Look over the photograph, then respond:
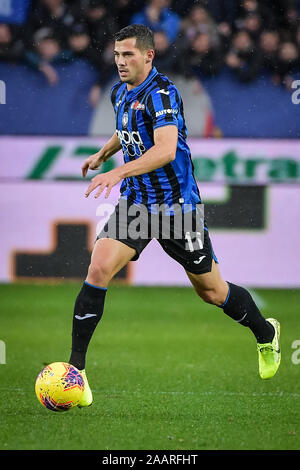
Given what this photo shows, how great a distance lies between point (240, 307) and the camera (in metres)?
4.70

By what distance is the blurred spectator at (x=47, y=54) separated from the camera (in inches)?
367

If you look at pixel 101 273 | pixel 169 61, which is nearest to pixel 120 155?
pixel 169 61

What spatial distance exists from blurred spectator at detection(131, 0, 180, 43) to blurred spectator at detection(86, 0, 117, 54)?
27 centimetres

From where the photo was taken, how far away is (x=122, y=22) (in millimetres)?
9328

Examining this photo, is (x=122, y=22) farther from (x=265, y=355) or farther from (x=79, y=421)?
(x=79, y=421)

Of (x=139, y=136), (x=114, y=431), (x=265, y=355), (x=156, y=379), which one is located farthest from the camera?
(x=156, y=379)

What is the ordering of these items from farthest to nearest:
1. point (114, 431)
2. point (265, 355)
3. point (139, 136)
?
point (265, 355), point (139, 136), point (114, 431)

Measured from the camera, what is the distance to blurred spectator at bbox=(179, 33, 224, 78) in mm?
9328

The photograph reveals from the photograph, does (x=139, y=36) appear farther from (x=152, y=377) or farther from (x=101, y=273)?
(x=152, y=377)

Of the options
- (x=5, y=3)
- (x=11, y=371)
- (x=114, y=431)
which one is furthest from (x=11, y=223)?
(x=114, y=431)

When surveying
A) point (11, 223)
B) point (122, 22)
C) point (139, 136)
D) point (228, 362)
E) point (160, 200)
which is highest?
point (122, 22)

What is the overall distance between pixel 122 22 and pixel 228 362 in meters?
4.96

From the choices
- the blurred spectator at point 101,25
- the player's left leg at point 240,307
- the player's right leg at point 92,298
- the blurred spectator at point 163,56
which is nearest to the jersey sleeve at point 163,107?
the player's right leg at point 92,298

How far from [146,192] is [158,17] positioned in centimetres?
520
